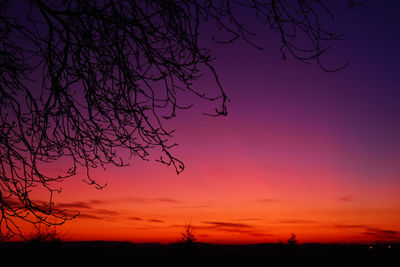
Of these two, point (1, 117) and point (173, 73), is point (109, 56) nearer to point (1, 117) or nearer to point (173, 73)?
point (173, 73)

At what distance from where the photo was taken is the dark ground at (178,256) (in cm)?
718

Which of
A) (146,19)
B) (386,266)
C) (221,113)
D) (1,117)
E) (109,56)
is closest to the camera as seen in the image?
(221,113)

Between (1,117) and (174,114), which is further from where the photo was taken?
(1,117)

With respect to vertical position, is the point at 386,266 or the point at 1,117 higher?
the point at 1,117

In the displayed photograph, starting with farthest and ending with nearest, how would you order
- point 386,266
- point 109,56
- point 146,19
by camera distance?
1. point 386,266
2. point 109,56
3. point 146,19

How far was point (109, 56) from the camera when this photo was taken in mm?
4086

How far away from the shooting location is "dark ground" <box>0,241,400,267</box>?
718cm

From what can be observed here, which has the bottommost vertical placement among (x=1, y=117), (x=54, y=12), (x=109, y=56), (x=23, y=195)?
(x=23, y=195)

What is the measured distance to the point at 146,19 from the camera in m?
3.74

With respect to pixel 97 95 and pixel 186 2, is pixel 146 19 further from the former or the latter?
pixel 97 95

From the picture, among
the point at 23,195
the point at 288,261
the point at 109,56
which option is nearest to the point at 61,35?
the point at 109,56

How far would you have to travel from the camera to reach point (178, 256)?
26.1ft

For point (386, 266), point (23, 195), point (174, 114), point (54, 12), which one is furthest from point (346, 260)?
point (54, 12)

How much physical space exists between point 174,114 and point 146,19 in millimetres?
947
